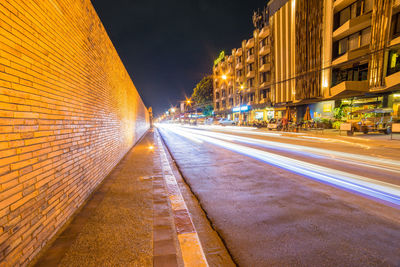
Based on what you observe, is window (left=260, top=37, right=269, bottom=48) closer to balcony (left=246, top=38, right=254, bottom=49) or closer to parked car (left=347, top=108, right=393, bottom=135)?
balcony (left=246, top=38, right=254, bottom=49)

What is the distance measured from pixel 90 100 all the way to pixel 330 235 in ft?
16.7

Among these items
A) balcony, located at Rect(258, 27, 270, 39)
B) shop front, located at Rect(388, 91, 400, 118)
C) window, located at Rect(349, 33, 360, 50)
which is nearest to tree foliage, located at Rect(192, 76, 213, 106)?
balcony, located at Rect(258, 27, 270, 39)

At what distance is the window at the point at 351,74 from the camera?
2081cm

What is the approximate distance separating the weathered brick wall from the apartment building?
13352 mm

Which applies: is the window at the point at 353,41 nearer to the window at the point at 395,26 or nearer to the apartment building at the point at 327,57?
the apartment building at the point at 327,57

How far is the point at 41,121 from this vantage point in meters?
2.33

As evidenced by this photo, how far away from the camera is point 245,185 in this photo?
14.9 feet

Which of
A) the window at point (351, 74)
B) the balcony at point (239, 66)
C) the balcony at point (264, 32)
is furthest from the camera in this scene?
the balcony at point (239, 66)

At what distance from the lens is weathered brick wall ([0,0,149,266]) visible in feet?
5.97

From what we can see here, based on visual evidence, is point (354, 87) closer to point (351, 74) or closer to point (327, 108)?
point (351, 74)

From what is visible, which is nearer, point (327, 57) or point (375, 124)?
point (375, 124)

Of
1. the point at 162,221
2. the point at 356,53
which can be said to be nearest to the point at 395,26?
the point at 356,53

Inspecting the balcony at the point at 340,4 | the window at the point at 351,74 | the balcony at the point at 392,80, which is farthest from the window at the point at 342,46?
the balcony at the point at 392,80

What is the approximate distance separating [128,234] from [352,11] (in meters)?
29.8
